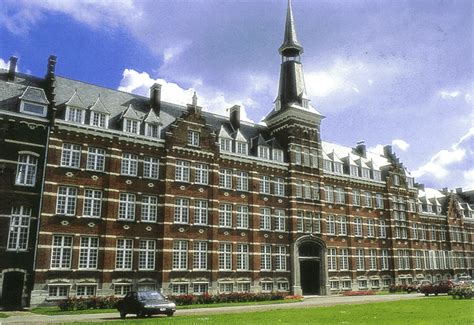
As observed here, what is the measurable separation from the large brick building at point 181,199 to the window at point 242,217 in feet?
0.43

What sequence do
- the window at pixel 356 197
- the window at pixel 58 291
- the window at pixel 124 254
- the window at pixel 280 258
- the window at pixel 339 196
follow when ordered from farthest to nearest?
the window at pixel 356 197 → the window at pixel 339 196 → the window at pixel 280 258 → the window at pixel 124 254 → the window at pixel 58 291

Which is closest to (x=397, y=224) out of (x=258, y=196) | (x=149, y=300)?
(x=258, y=196)

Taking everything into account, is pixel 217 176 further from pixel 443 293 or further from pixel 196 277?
pixel 443 293

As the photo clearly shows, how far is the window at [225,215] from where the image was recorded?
42.4m

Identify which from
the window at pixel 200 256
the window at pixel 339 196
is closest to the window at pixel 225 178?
the window at pixel 200 256

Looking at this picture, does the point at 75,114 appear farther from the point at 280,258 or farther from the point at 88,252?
the point at 280,258

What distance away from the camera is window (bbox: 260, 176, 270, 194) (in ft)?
152

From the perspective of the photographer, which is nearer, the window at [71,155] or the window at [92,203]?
the window at [71,155]

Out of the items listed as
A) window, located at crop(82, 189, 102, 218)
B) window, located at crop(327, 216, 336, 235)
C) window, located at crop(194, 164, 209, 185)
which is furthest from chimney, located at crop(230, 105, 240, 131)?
window, located at crop(82, 189, 102, 218)

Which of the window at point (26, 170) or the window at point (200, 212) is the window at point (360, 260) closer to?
the window at point (200, 212)

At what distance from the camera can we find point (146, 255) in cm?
3722

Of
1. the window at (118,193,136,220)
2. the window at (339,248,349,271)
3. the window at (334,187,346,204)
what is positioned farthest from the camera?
the window at (334,187,346,204)

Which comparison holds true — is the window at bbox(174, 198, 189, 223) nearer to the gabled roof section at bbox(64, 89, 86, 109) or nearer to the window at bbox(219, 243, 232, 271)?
the window at bbox(219, 243, 232, 271)

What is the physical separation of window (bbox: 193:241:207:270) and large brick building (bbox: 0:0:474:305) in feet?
0.43
